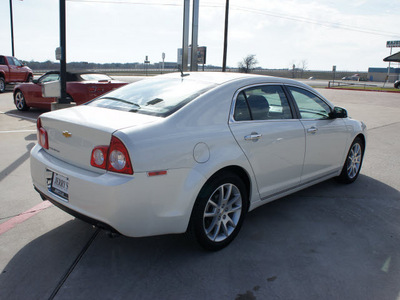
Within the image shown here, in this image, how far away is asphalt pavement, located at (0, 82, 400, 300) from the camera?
2.72m

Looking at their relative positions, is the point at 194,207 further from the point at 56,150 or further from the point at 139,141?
the point at 56,150

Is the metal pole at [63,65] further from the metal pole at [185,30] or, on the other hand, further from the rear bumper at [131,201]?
the metal pole at [185,30]

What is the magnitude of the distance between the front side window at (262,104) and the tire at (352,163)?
5.22 ft

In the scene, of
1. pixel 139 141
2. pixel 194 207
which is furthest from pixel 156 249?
pixel 139 141

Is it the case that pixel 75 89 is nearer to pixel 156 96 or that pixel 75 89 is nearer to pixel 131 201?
pixel 156 96

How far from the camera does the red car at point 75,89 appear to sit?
10453 mm

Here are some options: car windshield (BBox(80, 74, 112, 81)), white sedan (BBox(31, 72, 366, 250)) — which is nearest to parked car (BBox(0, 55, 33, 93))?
car windshield (BBox(80, 74, 112, 81))

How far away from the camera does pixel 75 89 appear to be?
34.8 ft

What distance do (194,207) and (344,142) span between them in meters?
2.66

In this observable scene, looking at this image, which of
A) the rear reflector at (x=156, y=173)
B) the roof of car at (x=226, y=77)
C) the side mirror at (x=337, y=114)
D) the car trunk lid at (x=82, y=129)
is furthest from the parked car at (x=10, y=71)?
the rear reflector at (x=156, y=173)

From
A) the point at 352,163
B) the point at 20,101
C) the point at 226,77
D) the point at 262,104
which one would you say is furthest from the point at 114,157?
the point at 20,101

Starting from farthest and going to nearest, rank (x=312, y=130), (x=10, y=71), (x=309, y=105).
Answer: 1. (x=10, y=71)
2. (x=309, y=105)
3. (x=312, y=130)

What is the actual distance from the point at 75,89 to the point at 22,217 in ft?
24.2

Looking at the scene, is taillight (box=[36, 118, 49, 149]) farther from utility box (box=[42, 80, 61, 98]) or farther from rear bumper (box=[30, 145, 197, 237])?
utility box (box=[42, 80, 61, 98])
